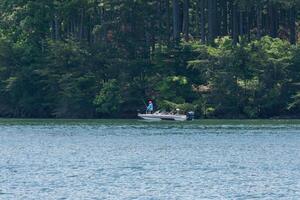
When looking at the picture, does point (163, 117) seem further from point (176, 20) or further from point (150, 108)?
A: point (176, 20)

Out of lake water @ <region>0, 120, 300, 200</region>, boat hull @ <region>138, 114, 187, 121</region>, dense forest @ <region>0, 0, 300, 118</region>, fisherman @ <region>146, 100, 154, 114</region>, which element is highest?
dense forest @ <region>0, 0, 300, 118</region>

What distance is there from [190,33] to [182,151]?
53.6 metres

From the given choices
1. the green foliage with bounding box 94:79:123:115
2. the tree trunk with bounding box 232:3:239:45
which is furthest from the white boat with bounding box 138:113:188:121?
the tree trunk with bounding box 232:3:239:45

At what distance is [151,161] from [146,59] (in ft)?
151

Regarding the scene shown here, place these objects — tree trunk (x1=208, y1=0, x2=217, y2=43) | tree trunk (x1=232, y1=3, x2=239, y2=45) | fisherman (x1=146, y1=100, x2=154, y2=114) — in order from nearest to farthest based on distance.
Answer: fisherman (x1=146, y1=100, x2=154, y2=114)
tree trunk (x1=208, y1=0, x2=217, y2=43)
tree trunk (x1=232, y1=3, x2=239, y2=45)

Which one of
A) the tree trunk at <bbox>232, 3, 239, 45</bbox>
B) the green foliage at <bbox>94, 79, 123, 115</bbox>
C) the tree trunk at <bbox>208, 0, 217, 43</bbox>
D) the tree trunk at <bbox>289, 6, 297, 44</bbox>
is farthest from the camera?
the tree trunk at <bbox>289, 6, 297, 44</bbox>

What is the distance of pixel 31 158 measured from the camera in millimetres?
55625

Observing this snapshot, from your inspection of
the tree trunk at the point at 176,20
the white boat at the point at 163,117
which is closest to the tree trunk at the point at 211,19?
the tree trunk at the point at 176,20

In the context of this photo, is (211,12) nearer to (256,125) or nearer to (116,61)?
(116,61)

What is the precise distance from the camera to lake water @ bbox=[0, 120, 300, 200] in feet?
136

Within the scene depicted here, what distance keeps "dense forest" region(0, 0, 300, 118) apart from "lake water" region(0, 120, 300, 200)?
8.04 m

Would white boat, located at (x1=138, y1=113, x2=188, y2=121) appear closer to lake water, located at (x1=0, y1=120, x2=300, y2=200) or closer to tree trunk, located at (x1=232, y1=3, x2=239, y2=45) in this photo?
lake water, located at (x1=0, y1=120, x2=300, y2=200)

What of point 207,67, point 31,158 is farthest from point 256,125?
point 31,158

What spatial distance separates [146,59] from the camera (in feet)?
325
